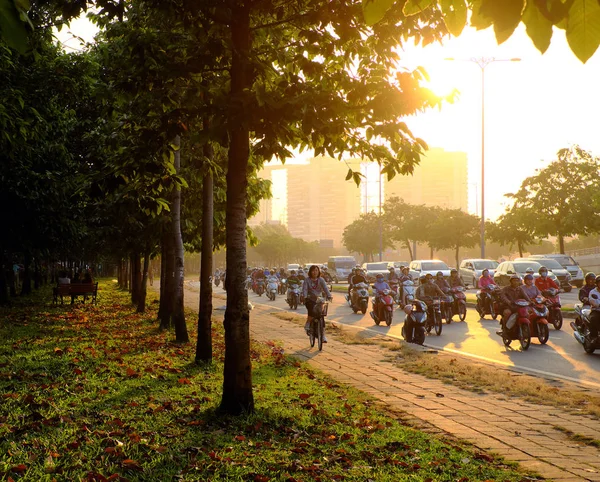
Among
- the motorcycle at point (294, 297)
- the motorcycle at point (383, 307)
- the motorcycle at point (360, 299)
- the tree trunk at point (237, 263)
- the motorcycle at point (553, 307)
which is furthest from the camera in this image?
the motorcycle at point (294, 297)

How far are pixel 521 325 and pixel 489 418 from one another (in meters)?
7.17

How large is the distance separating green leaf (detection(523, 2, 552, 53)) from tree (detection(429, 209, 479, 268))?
63592mm

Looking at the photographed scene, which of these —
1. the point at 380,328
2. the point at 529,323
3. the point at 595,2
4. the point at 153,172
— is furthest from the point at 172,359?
the point at 595,2

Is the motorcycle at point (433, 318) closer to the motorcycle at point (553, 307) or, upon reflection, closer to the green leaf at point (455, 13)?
the motorcycle at point (553, 307)

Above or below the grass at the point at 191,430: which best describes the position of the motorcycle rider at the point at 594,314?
above

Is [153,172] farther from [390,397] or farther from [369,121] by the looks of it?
[390,397]

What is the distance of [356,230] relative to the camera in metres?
89.0

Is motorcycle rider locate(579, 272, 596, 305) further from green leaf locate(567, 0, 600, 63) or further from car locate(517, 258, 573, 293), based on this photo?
car locate(517, 258, 573, 293)

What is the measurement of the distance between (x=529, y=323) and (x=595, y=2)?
12.8m

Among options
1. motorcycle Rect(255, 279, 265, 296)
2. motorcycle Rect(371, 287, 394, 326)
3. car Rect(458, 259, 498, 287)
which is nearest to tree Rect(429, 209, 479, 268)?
car Rect(458, 259, 498, 287)

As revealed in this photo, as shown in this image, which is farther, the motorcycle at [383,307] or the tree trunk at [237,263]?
the motorcycle at [383,307]

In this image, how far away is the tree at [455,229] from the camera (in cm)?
6425

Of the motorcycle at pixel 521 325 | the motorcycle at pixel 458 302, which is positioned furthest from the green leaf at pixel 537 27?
the motorcycle at pixel 458 302

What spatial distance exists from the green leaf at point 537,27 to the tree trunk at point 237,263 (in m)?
5.31
